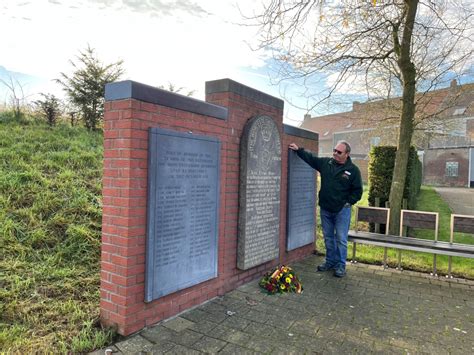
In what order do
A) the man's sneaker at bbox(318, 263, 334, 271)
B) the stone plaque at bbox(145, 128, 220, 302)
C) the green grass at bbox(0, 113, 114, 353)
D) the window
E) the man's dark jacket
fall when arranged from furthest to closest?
1. the window
2. the man's sneaker at bbox(318, 263, 334, 271)
3. the man's dark jacket
4. the stone plaque at bbox(145, 128, 220, 302)
5. the green grass at bbox(0, 113, 114, 353)

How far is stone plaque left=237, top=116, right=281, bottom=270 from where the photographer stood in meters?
4.12

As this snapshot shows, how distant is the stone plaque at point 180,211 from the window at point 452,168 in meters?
33.4

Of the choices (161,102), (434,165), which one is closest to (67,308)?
(161,102)

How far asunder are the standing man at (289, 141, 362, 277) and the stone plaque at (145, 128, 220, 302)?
2.00m

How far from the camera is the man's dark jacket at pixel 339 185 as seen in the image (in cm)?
477

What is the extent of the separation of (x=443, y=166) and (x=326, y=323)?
33.4 m

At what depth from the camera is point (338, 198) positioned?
4820 millimetres

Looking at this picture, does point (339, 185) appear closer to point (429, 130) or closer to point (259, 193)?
point (259, 193)

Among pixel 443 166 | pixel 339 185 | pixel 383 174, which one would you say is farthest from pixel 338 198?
pixel 443 166

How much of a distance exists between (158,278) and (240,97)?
2341mm

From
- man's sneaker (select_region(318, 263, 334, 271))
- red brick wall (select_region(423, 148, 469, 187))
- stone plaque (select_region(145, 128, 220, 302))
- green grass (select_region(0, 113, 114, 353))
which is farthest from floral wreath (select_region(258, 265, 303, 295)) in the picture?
red brick wall (select_region(423, 148, 469, 187))

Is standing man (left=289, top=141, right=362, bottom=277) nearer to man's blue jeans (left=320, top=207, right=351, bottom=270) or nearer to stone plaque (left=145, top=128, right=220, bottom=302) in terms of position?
man's blue jeans (left=320, top=207, right=351, bottom=270)

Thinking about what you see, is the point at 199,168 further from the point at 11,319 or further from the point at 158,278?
the point at 11,319

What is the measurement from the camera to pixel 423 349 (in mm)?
2852
